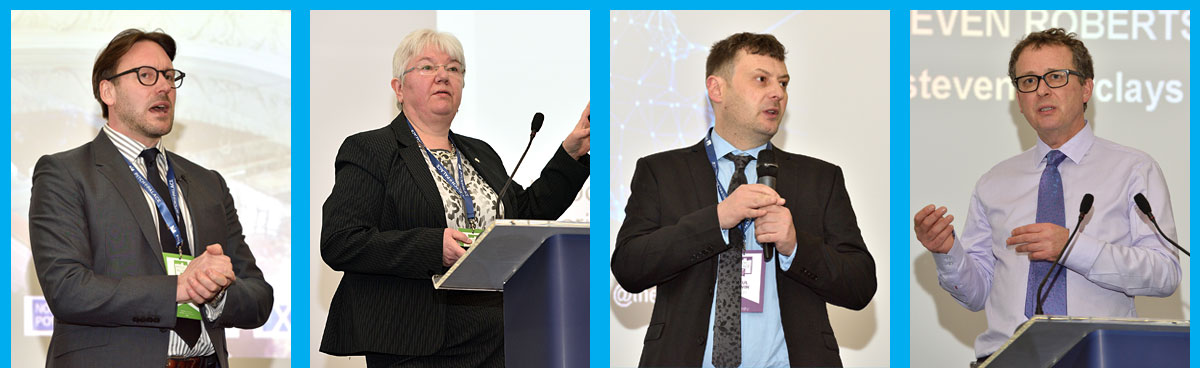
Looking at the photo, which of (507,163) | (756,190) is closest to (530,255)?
(756,190)

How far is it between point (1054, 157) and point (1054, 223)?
0.24 meters

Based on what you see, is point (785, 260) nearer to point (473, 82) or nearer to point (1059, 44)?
point (1059, 44)

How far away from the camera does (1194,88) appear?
3738 millimetres

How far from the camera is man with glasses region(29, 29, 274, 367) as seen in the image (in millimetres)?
3307

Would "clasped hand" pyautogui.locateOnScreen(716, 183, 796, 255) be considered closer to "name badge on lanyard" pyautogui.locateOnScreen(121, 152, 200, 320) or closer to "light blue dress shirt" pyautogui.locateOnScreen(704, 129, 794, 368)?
"light blue dress shirt" pyautogui.locateOnScreen(704, 129, 794, 368)

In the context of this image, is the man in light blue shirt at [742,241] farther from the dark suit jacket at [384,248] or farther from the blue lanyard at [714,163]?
the dark suit jacket at [384,248]

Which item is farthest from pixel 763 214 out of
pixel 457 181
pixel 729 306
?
pixel 457 181

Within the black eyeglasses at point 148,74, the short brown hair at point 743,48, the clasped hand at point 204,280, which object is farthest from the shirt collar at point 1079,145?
the black eyeglasses at point 148,74

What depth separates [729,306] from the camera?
2816 millimetres

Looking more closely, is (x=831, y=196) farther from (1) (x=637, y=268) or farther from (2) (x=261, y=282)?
A: (2) (x=261, y=282)

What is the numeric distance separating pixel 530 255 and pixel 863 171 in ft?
3.15

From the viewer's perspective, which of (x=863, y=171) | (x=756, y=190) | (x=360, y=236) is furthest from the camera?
(x=360, y=236)

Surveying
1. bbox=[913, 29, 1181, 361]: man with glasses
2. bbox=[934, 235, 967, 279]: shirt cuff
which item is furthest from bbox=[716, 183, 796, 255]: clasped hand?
bbox=[934, 235, 967, 279]: shirt cuff

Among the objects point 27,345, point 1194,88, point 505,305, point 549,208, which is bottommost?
point 27,345
